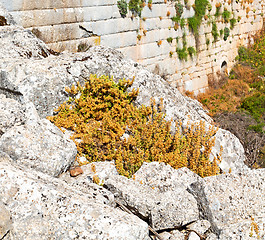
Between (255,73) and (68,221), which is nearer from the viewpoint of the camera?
(68,221)

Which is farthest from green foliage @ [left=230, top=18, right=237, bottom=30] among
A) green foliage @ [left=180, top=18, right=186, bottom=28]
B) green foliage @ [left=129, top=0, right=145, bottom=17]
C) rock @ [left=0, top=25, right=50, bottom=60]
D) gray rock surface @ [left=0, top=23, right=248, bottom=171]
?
rock @ [left=0, top=25, right=50, bottom=60]

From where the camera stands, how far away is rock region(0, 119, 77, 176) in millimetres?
2785

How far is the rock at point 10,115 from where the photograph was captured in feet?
9.84

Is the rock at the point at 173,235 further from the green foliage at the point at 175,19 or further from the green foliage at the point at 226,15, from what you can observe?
the green foliage at the point at 226,15

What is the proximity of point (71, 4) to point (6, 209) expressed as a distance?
5810 millimetres

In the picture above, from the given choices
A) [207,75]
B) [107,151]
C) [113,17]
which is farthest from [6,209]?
[207,75]

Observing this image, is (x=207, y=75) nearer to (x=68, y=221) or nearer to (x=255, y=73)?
(x=255, y=73)

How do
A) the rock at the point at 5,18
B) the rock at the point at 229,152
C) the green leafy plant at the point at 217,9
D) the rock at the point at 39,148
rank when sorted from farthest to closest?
1. the green leafy plant at the point at 217,9
2. the rock at the point at 5,18
3. the rock at the point at 229,152
4. the rock at the point at 39,148

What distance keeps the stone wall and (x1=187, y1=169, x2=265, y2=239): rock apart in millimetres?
4725

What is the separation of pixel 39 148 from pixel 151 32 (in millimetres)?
6967

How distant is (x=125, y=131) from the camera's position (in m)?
4.02

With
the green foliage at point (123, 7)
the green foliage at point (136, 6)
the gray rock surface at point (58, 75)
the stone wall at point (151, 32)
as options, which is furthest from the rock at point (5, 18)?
the green foliage at point (136, 6)

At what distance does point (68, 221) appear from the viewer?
6.57 ft

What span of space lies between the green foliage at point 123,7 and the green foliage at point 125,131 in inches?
173
